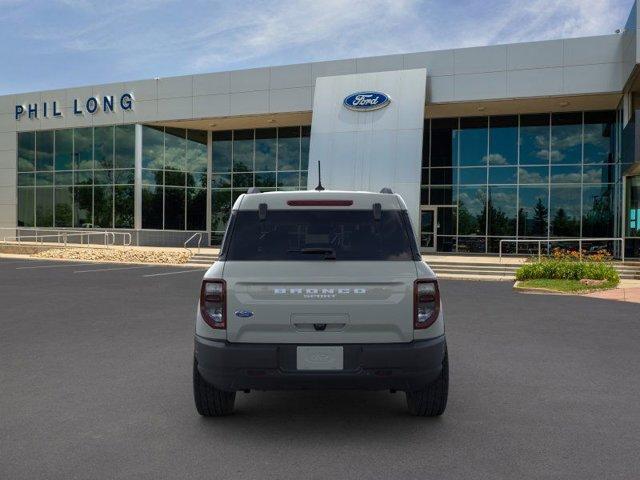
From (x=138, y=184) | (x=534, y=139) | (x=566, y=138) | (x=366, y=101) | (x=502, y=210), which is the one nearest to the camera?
(x=366, y=101)

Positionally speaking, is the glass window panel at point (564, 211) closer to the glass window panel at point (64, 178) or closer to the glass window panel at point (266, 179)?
the glass window panel at point (266, 179)

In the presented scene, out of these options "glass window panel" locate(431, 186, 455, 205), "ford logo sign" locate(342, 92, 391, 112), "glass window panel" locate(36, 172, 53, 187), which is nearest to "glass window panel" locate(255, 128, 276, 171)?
"ford logo sign" locate(342, 92, 391, 112)

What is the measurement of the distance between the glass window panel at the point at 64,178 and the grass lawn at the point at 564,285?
2776 centimetres

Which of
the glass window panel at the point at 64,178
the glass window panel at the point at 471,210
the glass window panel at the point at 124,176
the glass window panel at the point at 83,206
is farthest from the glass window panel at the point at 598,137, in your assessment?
the glass window panel at the point at 64,178

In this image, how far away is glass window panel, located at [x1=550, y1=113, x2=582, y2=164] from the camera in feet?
89.0

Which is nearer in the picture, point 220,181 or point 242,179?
point 242,179

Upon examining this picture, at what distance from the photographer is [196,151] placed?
113 ft

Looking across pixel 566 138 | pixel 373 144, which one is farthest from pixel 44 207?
pixel 566 138

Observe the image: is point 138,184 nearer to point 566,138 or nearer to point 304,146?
point 304,146

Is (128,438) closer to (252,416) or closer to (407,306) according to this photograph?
(252,416)

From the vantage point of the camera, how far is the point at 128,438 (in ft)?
14.3

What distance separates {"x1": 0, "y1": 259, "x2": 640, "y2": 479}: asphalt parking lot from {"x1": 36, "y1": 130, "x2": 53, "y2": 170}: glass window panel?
28.9 m

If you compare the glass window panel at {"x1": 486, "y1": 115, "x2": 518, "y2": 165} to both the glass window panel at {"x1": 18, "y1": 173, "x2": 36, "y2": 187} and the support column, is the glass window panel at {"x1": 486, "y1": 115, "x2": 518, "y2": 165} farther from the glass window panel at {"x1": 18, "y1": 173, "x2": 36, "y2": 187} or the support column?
the glass window panel at {"x1": 18, "y1": 173, "x2": 36, "y2": 187}

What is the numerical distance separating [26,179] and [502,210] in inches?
1102
